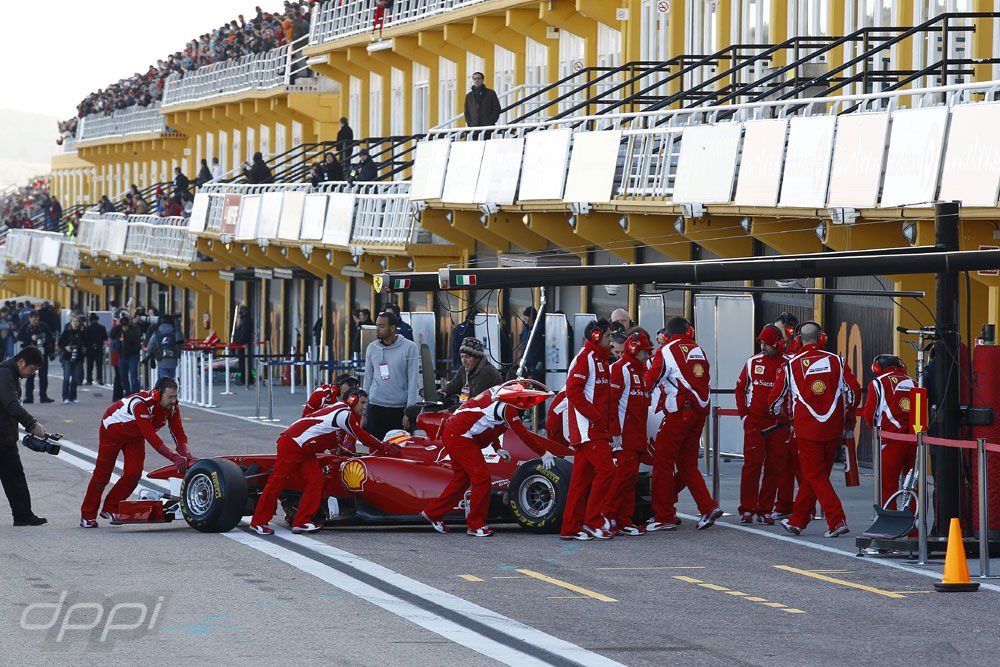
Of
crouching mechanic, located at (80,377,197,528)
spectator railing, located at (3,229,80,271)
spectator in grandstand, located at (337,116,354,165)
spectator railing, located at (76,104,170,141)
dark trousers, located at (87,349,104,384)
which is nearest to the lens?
crouching mechanic, located at (80,377,197,528)

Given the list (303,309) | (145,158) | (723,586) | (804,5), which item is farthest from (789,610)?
(145,158)

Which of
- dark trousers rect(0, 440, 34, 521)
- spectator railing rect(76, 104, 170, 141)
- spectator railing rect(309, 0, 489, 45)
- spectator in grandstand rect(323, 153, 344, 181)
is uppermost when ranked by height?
spectator railing rect(76, 104, 170, 141)

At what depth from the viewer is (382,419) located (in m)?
19.9

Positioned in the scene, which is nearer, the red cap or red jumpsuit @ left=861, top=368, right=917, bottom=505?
red jumpsuit @ left=861, top=368, right=917, bottom=505

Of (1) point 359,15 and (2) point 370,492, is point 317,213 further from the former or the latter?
(2) point 370,492

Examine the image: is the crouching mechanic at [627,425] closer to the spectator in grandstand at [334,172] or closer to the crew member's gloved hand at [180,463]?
the crew member's gloved hand at [180,463]

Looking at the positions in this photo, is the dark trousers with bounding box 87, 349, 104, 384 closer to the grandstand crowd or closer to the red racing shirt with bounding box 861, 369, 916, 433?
the grandstand crowd

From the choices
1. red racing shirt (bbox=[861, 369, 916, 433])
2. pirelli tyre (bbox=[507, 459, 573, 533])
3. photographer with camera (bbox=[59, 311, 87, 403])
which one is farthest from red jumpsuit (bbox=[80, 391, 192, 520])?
photographer with camera (bbox=[59, 311, 87, 403])

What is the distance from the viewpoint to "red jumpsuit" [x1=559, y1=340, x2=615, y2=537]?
1528 cm

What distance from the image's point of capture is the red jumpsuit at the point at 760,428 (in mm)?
16391

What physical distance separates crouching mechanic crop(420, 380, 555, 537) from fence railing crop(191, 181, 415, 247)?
18.4 m

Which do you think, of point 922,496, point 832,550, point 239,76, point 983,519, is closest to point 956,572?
point 983,519

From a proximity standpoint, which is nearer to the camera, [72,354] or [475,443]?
[475,443]

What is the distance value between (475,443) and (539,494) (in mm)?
797
